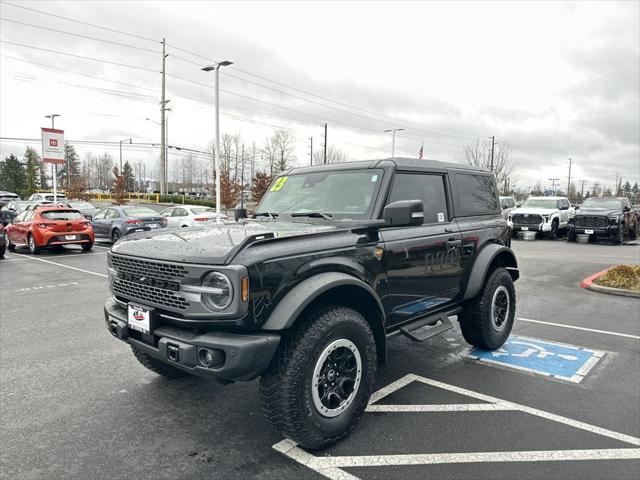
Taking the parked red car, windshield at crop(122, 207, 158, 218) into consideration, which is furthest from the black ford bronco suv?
windshield at crop(122, 207, 158, 218)

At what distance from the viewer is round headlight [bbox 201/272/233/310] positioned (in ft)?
8.74

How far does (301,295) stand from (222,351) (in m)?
0.59

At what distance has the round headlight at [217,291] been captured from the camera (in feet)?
8.74

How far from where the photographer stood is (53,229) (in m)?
14.4

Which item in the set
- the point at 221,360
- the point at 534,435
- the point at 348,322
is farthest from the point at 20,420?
the point at 534,435

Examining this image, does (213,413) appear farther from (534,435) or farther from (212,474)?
(534,435)

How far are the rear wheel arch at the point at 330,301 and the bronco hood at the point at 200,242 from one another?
1.24 feet

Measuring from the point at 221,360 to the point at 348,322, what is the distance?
2.97ft

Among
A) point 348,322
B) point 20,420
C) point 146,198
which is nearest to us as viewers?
point 348,322

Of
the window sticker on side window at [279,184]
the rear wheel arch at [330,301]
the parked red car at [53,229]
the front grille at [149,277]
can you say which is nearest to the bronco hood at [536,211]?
the parked red car at [53,229]

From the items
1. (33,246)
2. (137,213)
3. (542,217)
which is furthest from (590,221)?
(33,246)

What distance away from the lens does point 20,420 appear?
3.44 m

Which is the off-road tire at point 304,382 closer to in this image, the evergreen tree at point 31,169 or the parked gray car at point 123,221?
the parked gray car at point 123,221

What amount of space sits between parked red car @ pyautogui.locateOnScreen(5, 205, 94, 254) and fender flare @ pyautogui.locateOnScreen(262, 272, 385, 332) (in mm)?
14095
